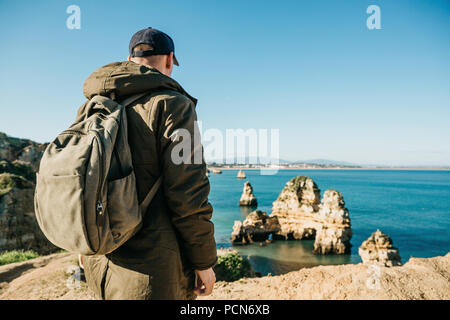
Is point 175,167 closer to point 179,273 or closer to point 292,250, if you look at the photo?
point 179,273

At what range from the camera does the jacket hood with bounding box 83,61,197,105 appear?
1.58 metres

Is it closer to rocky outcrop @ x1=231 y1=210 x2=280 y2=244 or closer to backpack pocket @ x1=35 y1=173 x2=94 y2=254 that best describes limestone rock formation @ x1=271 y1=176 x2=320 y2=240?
rocky outcrop @ x1=231 y1=210 x2=280 y2=244

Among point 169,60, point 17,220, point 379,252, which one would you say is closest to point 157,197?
point 169,60

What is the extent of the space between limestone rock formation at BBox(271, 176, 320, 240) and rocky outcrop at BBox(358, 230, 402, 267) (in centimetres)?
1274

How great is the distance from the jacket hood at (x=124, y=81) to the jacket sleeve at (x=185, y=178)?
0.13 m

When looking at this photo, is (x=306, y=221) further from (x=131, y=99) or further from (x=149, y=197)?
(x=131, y=99)

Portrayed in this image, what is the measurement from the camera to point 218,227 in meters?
45.4

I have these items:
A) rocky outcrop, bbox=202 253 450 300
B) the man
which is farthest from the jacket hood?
rocky outcrop, bbox=202 253 450 300

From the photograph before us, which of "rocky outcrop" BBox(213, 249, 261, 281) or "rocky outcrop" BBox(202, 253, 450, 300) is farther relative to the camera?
"rocky outcrop" BBox(213, 249, 261, 281)

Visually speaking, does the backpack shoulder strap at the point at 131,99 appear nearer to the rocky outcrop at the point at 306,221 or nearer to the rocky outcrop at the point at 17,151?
the rocky outcrop at the point at 17,151

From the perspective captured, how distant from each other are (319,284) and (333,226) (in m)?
28.1

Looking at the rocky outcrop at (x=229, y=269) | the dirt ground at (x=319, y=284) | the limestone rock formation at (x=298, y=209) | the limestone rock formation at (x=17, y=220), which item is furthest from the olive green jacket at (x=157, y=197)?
the limestone rock formation at (x=298, y=209)

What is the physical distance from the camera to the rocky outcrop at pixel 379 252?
68.7 ft
